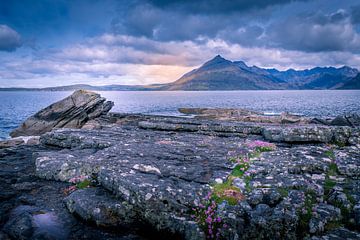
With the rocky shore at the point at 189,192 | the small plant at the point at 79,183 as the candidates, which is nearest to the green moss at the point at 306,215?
the rocky shore at the point at 189,192

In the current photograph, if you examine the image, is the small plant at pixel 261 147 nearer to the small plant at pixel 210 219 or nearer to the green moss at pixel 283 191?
the green moss at pixel 283 191

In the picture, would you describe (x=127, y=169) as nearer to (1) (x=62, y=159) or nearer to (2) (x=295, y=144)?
(1) (x=62, y=159)

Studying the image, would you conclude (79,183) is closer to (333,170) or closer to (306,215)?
(306,215)

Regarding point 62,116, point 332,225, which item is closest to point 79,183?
point 332,225

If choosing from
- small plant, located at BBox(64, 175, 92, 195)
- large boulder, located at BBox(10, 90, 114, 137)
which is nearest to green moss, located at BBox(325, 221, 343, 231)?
small plant, located at BBox(64, 175, 92, 195)

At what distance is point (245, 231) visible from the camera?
7.53 m

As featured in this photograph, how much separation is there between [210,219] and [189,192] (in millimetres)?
1438

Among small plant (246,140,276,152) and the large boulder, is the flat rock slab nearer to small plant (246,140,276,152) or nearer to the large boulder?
small plant (246,140,276,152)

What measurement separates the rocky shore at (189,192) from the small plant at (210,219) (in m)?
0.03

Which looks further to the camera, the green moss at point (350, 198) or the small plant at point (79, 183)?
the small plant at point (79, 183)

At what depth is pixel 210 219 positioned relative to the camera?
7.96 meters

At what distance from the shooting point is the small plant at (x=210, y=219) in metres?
7.70

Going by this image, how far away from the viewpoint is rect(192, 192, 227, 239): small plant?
25.3 feet

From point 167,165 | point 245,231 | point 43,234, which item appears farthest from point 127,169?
point 245,231
